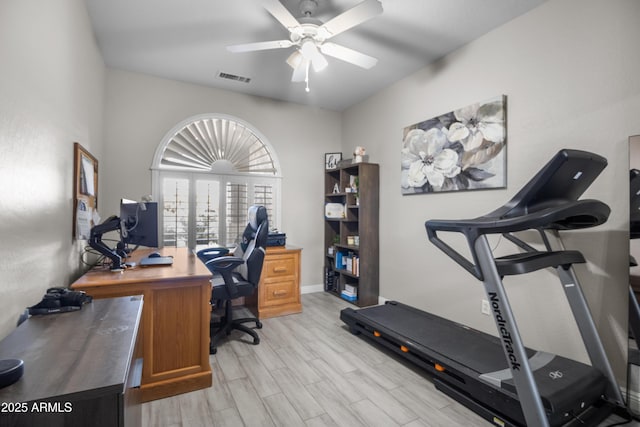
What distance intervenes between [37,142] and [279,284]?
254 centimetres

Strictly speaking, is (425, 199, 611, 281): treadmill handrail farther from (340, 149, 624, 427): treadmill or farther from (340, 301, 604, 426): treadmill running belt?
(340, 301, 604, 426): treadmill running belt

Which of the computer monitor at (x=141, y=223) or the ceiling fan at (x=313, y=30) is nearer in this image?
the ceiling fan at (x=313, y=30)

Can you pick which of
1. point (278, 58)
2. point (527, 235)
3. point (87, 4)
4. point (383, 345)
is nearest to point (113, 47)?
point (87, 4)

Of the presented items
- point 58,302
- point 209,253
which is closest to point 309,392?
point 58,302

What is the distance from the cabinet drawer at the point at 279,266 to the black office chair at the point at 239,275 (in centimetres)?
47

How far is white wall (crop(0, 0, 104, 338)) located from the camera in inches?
44.9

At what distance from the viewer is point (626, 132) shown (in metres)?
1.83

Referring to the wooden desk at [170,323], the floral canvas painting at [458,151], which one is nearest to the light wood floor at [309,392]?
the wooden desk at [170,323]

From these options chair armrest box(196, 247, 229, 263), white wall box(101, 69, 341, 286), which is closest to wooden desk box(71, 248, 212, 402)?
chair armrest box(196, 247, 229, 263)

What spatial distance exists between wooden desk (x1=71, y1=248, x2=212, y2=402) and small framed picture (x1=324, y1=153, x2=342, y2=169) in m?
2.81

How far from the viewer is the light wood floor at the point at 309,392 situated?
174 cm

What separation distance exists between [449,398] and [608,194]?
1.67 m

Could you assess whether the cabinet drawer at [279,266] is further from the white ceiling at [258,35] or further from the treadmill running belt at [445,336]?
the white ceiling at [258,35]

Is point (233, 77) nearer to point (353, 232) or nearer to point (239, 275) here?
point (239, 275)
